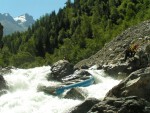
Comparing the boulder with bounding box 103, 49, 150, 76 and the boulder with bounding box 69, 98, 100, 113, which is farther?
the boulder with bounding box 103, 49, 150, 76

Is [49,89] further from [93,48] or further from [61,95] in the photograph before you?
[93,48]

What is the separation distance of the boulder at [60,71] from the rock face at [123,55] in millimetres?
4216

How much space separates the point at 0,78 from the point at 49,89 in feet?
17.4

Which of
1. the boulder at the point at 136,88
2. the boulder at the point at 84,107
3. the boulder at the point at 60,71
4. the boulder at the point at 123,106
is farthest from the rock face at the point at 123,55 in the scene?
the boulder at the point at 123,106

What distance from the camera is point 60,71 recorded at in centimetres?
3856

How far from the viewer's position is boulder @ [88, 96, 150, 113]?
15516 mm

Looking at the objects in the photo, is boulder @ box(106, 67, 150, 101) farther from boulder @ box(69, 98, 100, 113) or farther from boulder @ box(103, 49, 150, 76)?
boulder @ box(103, 49, 150, 76)

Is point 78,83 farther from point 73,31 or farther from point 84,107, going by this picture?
A: point 73,31

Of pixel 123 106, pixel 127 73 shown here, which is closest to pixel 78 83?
pixel 127 73

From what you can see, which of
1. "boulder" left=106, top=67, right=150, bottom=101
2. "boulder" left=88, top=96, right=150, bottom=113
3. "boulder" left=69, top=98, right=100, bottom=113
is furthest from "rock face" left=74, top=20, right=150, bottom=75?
"boulder" left=88, top=96, right=150, bottom=113

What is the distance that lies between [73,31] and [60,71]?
11334 centimetres

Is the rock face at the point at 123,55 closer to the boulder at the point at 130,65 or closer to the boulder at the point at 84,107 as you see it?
the boulder at the point at 130,65

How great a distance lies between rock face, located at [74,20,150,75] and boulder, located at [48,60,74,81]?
4216mm

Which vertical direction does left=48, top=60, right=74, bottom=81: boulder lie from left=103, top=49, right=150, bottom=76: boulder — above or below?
above
